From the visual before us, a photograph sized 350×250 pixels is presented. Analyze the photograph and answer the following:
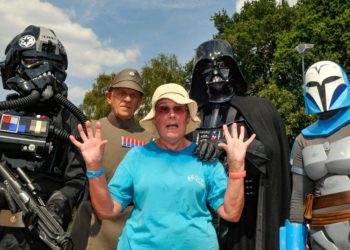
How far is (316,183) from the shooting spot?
10.9 feet

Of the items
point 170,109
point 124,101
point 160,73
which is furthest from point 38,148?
point 160,73

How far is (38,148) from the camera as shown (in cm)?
361

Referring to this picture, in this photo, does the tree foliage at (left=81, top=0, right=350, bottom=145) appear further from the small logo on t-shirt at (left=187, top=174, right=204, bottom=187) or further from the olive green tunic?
the small logo on t-shirt at (left=187, top=174, right=204, bottom=187)

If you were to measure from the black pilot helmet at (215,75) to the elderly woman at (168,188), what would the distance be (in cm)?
163

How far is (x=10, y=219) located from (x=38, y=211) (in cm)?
30

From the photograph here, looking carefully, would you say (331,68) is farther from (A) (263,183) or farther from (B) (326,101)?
(A) (263,183)

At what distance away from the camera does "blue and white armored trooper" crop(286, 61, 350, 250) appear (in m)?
3.11

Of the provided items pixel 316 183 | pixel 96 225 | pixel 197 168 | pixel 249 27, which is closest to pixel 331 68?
pixel 316 183

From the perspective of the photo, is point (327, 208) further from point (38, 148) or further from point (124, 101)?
point (38, 148)

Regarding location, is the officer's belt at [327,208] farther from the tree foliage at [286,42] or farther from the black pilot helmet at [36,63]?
the tree foliage at [286,42]

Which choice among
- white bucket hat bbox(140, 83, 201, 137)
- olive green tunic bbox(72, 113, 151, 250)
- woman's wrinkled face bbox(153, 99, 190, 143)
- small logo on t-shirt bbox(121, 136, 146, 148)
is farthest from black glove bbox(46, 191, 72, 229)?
woman's wrinkled face bbox(153, 99, 190, 143)

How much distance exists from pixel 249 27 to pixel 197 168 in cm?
2261

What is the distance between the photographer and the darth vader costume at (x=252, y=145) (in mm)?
4012

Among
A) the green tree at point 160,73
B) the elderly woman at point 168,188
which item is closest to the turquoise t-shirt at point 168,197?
the elderly woman at point 168,188
